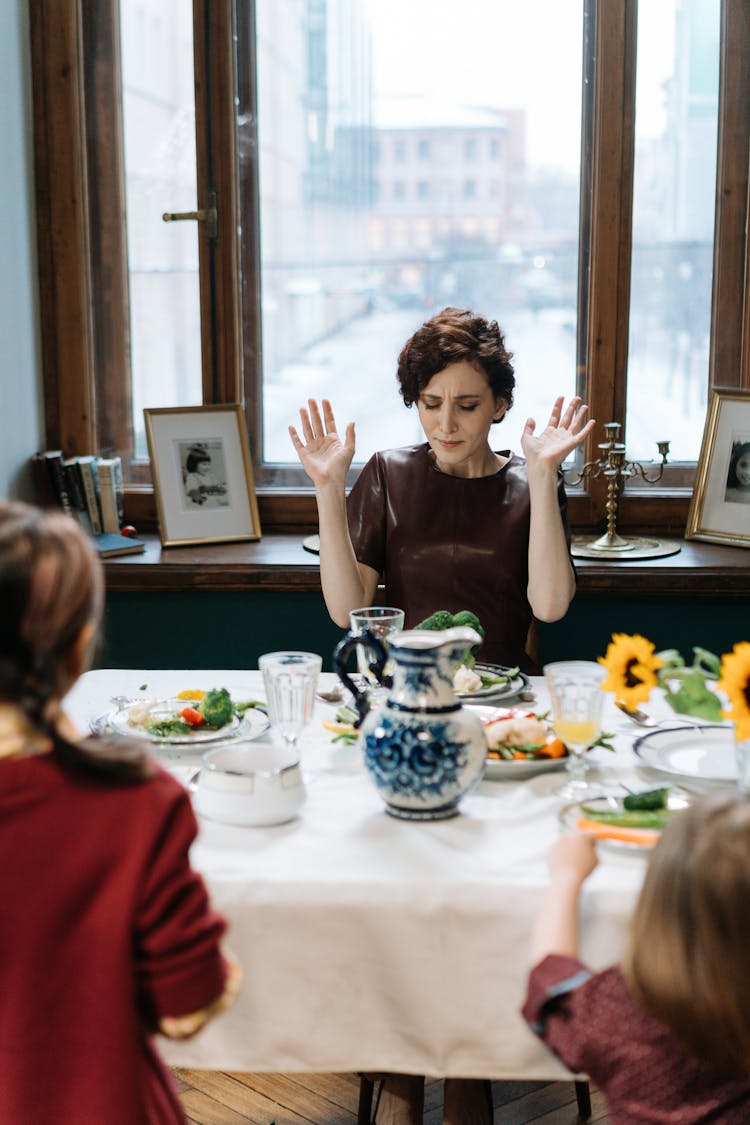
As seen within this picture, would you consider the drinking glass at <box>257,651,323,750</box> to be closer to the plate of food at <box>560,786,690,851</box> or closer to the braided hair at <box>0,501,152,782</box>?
the plate of food at <box>560,786,690,851</box>

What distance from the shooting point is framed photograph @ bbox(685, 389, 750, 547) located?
2994mm

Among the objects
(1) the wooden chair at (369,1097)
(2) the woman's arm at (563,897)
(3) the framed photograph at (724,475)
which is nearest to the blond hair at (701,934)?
(2) the woman's arm at (563,897)

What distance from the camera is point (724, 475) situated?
302cm

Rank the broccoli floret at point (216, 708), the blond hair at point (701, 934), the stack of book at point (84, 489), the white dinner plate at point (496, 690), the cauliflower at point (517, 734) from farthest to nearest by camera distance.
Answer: the stack of book at point (84, 489) → the white dinner plate at point (496, 690) → the broccoli floret at point (216, 708) → the cauliflower at point (517, 734) → the blond hair at point (701, 934)

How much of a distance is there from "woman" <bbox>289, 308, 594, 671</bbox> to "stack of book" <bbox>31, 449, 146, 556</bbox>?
821mm

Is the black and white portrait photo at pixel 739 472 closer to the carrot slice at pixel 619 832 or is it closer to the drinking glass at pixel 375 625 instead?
the drinking glass at pixel 375 625

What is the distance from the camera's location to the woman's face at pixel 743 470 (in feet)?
9.77

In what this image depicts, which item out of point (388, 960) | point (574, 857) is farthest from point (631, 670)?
point (388, 960)

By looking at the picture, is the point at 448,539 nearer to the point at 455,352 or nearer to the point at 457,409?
the point at 457,409

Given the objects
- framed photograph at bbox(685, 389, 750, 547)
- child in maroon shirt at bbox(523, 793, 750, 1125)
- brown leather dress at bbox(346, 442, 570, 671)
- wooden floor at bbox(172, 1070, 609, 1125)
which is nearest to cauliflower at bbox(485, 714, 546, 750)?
child in maroon shirt at bbox(523, 793, 750, 1125)

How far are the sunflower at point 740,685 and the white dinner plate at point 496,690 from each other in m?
0.50

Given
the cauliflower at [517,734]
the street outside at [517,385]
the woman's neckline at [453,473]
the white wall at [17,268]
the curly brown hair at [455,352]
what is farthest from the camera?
the street outside at [517,385]

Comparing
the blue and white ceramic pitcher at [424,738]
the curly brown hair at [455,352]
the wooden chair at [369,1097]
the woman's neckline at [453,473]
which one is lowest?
the wooden chair at [369,1097]

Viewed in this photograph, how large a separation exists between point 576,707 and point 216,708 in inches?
19.8
